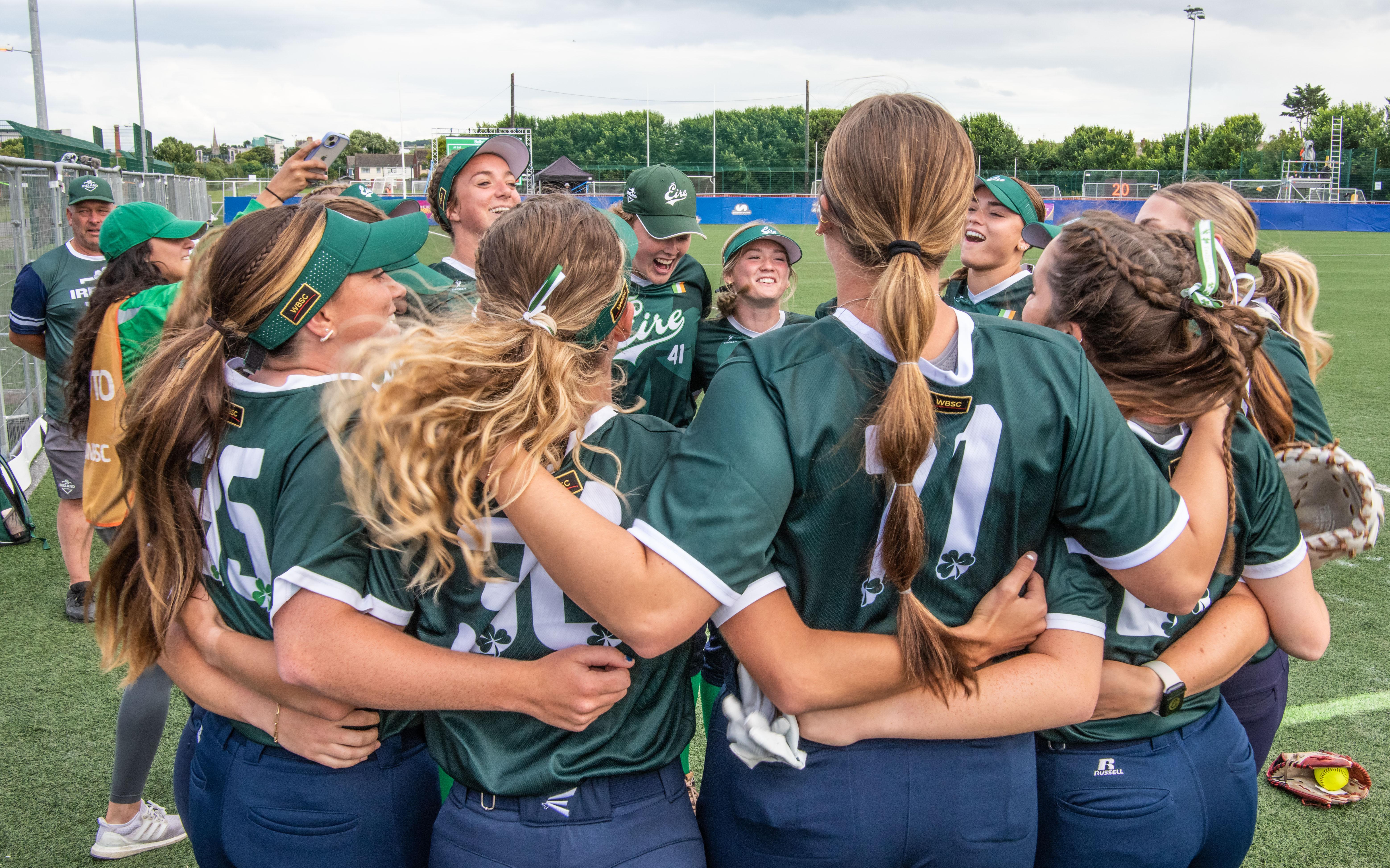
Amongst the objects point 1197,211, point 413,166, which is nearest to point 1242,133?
point 413,166

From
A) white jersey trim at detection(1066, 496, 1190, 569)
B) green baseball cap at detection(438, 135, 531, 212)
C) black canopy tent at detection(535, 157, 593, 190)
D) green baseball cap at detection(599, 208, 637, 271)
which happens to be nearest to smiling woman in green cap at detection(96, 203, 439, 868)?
green baseball cap at detection(599, 208, 637, 271)

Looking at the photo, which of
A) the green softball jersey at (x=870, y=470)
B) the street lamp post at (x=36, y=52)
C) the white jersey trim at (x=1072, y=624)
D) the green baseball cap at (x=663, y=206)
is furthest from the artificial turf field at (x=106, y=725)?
the street lamp post at (x=36, y=52)

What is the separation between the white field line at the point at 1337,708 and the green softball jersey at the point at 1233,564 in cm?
252

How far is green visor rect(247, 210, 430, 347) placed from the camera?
178cm

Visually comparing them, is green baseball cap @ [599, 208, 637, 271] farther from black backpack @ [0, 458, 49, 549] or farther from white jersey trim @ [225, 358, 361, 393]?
black backpack @ [0, 458, 49, 549]

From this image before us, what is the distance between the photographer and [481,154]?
378cm

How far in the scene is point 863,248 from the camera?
1501 millimetres

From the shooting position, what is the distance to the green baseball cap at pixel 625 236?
179 cm

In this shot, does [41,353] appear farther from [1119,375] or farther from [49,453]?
[1119,375]

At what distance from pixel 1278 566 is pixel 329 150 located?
3.90 meters

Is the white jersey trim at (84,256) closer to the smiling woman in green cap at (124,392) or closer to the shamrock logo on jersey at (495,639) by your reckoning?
the smiling woman in green cap at (124,392)

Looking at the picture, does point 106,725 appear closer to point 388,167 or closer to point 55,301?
point 55,301

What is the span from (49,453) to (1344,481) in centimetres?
587

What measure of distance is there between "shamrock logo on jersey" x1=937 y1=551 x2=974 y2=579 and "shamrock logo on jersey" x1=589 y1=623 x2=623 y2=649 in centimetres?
57
